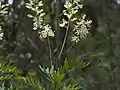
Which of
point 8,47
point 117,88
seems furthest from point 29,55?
point 117,88

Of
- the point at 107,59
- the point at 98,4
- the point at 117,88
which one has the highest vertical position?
the point at 98,4

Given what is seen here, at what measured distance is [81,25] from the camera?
131cm

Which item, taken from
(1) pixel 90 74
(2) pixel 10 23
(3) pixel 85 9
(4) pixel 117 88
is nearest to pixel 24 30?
(2) pixel 10 23

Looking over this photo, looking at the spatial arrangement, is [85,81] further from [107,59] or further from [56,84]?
[56,84]

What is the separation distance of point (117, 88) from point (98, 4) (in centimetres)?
69

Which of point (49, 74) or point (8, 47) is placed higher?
point (49, 74)

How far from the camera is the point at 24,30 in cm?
265

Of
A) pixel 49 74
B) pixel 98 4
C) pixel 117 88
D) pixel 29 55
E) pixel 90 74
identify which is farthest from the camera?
pixel 29 55

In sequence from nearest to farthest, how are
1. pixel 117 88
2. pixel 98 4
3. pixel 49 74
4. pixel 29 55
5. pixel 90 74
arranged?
pixel 49 74 → pixel 117 88 → pixel 90 74 → pixel 98 4 → pixel 29 55

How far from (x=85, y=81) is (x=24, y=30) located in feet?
2.27

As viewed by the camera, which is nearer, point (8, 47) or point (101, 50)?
point (101, 50)

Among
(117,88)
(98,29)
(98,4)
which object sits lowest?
(117,88)

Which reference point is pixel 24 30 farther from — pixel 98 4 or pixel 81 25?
pixel 81 25

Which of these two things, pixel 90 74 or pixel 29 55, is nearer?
pixel 90 74
